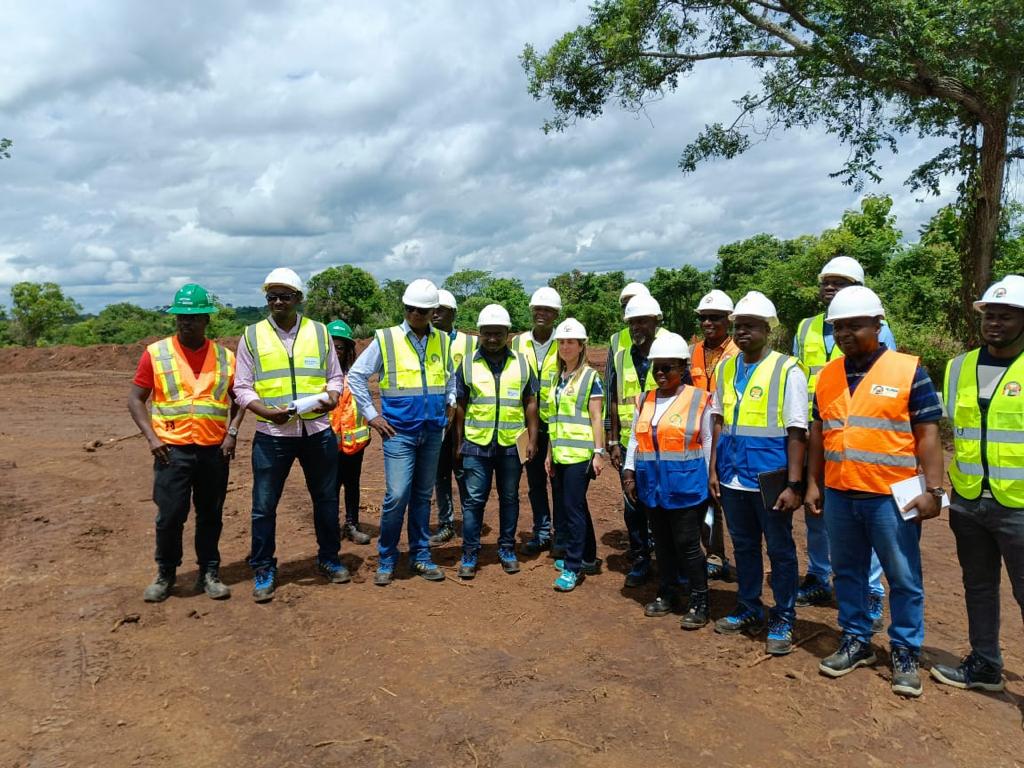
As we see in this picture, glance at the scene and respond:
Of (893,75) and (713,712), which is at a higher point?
(893,75)

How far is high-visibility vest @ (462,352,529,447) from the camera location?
4.99 m

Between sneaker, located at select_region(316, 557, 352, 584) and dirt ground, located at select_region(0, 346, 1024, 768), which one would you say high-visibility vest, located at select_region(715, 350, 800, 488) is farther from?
sneaker, located at select_region(316, 557, 352, 584)

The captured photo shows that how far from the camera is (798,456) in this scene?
3.73m

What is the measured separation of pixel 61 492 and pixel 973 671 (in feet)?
28.5

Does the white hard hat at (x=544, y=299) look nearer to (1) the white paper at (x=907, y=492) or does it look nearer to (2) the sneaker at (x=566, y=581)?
(2) the sneaker at (x=566, y=581)

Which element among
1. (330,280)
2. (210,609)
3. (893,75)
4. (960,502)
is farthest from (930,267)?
(330,280)

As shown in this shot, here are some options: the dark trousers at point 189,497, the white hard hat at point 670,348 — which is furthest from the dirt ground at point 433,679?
the white hard hat at point 670,348

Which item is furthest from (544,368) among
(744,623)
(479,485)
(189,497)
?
(189,497)

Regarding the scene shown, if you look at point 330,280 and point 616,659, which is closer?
point 616,659

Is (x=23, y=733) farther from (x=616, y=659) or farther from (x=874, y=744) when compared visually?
(x=874, y=744)

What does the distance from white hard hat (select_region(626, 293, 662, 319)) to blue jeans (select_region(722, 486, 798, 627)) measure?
1373 millimetres

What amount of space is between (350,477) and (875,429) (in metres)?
4.18

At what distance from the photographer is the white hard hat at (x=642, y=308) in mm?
4738

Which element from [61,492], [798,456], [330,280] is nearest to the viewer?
[798,456]
